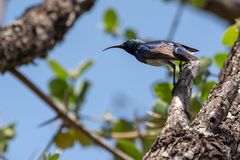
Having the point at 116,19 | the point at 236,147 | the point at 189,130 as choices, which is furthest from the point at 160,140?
the point at 116,19

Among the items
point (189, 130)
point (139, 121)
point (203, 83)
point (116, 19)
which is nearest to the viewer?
point (189, 130)

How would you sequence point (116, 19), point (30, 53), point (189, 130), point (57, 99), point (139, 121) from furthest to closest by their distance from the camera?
point (116, 19) → point (57, 99) → point (139, 121) → point (30, 53) → point (189, 130)

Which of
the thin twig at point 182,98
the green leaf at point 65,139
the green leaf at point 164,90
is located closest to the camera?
the thin twig at point 182,98

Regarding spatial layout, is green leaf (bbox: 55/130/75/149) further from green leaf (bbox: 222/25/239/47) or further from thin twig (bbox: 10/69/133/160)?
green leaf (bbox: 222/25/239/47)

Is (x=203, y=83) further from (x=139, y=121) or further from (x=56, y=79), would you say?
(x=56, y=79)

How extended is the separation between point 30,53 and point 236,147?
4.09 feet

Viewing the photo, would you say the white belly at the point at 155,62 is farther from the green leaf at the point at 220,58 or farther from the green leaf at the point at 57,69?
the green leaf at the point at 57,69

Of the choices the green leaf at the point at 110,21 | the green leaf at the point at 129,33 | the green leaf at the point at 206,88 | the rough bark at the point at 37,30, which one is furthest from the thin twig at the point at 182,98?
the green leaf at the point at 110,21

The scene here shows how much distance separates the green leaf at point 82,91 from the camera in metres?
3.26

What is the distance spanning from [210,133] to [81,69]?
5.77 ft

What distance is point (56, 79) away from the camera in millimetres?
3246

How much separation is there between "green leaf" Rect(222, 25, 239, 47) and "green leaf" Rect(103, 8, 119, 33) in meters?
1.40

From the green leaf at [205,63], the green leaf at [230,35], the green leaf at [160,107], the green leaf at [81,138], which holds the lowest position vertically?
the green leaf at [81,138]

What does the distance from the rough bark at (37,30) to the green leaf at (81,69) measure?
32cm
